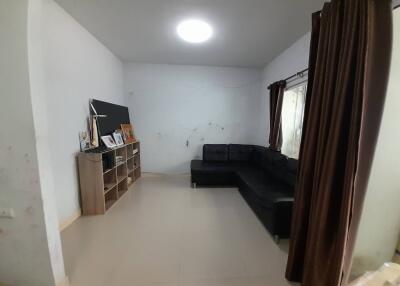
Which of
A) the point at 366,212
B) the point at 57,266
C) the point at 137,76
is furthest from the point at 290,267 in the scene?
the point at 137,76

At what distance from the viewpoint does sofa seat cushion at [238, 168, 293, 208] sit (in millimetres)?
2247

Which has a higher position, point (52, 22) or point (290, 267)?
point (52, 22)

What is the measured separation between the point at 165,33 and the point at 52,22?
134 cm

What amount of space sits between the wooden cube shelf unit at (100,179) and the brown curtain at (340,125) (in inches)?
98.6

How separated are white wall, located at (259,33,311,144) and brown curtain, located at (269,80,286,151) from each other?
0.71ft

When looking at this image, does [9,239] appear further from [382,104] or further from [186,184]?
[186,184]

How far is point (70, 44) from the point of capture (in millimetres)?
2453

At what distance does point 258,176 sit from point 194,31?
7.99 ft

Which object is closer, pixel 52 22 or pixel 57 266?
pixel 57 266

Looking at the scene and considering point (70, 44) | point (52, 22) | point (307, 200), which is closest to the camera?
point (307, 200)

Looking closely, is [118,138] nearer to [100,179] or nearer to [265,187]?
[100,179]

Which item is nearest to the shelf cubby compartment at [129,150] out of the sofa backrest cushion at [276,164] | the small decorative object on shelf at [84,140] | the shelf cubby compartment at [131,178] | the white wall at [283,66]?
the shelf cubby compartment at [131,178]

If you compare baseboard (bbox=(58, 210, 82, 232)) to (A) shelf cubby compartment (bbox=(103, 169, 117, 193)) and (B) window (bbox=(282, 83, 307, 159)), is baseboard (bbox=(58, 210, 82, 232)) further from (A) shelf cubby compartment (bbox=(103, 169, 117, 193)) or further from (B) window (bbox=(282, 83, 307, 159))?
(B) window (bbox=(282, 83, 307, 159))

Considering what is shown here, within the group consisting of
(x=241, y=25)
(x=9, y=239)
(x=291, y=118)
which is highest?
(x=241, y=25)
